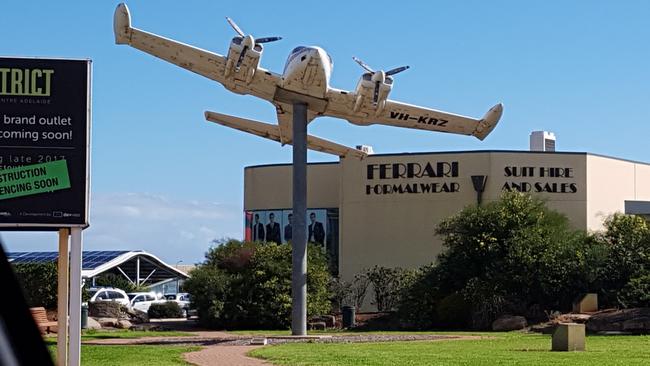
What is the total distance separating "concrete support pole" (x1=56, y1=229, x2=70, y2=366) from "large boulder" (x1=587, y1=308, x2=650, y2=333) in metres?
21.9

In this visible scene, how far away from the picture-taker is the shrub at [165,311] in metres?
48.6

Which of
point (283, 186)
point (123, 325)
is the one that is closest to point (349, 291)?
point (283, 186)

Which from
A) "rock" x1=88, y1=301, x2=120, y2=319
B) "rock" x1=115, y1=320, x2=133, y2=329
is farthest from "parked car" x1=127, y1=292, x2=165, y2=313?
"rock" x1=115, y1=320, x2=133, y2=329

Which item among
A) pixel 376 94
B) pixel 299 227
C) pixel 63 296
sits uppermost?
pixel 376 94

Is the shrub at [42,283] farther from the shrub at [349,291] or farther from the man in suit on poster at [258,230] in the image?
the man in suit on poster at [258,230]

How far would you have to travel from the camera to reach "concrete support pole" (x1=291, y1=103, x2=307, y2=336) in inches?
1252

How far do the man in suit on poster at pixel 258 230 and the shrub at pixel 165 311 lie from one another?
27.4 ft

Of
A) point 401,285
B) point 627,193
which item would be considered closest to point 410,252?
point 401,285

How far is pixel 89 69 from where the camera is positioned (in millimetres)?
13953

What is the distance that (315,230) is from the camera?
54594mm

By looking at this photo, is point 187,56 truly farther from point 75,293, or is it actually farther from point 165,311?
point 165,311

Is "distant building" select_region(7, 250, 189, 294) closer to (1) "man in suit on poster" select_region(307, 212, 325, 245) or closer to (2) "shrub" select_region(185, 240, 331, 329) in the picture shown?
(1) "man in suit on poster" select_region(307, 212, 325, 245)

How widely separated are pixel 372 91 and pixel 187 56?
19.4ft

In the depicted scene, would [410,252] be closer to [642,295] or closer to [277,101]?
[642,295]
